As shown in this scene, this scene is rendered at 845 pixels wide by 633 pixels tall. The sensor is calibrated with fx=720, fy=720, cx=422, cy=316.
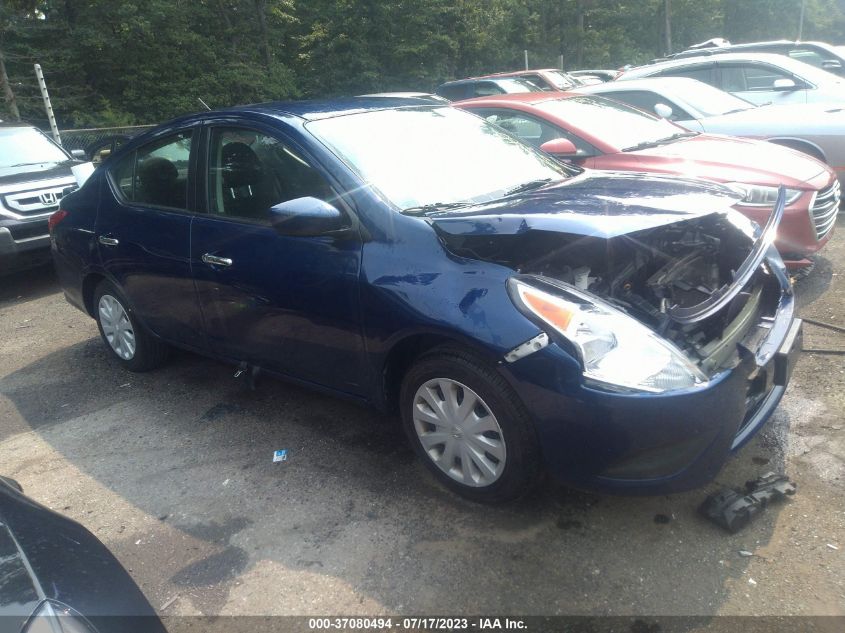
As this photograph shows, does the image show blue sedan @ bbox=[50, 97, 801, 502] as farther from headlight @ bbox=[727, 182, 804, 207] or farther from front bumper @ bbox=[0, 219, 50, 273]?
front bumper @ bbox=[0, 219, 50, 273]

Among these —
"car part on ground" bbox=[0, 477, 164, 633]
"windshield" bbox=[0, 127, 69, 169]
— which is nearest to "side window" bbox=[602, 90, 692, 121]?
"windshield" bbox=[0, 127, 69, 169]

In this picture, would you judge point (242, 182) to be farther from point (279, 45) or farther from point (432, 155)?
point (279, 45)

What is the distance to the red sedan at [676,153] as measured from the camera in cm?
514

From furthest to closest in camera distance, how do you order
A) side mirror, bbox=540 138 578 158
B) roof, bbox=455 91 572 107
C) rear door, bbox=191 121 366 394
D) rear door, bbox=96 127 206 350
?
roof, bbox=455 91 572 107
side mirror, bbox=540 138 578 158
rear door, bbox=96 127 206 350
rear door, bbox=191 121 366 394

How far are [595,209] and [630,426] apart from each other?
3.05 feet

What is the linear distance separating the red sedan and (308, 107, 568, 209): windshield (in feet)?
5.19

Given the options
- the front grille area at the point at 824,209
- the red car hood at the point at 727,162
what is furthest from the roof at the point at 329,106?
the front grille area at the point at 824,209

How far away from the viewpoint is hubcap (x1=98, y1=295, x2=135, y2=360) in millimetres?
4844

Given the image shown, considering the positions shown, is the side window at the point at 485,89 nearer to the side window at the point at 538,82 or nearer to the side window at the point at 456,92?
the side window at the point at 456,92

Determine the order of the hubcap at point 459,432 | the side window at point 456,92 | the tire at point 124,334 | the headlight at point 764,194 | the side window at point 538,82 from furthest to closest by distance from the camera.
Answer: the side window at point 538,82 → the side window at point 456,92 → the headlight at point 764,194 → the tire at point 124,334 → the hubcap at point 459,432

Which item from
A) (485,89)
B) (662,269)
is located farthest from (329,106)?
(485,89)

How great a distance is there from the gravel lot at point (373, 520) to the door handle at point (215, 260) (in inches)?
37.1

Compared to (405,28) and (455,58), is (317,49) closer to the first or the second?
(405,28)

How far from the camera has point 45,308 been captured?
685 cm
